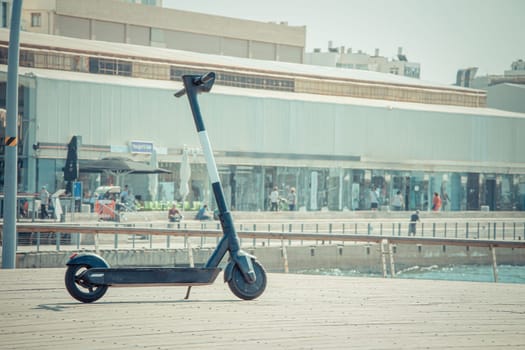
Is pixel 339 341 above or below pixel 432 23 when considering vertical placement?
below

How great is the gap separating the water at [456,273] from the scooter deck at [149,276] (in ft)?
89.0

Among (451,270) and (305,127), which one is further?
(305,127)

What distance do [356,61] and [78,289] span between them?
121 meters

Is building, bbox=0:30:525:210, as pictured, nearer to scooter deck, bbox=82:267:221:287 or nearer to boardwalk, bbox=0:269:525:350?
boardwalk, bbox=0:269:525:350

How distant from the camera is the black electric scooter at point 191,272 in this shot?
10945 mm

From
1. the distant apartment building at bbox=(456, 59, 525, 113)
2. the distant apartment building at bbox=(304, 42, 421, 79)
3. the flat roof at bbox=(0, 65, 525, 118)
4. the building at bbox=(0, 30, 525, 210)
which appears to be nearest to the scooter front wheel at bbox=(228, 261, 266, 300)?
the building at bbox=(0, 30, 525, 210)

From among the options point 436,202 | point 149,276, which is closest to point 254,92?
point 436,202

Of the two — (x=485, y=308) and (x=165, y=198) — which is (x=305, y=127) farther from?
(x=485, y=308)

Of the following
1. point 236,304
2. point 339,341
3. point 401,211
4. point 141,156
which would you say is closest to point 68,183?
point 141,156

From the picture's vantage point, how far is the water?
39656 mm

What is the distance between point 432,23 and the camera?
159375 mm

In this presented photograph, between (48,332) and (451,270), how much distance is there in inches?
1409

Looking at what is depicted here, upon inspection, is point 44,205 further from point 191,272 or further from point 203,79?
point 191,272

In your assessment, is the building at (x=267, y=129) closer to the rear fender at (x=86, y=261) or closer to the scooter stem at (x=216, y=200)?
the scooter stem at (x=216, y=200)
